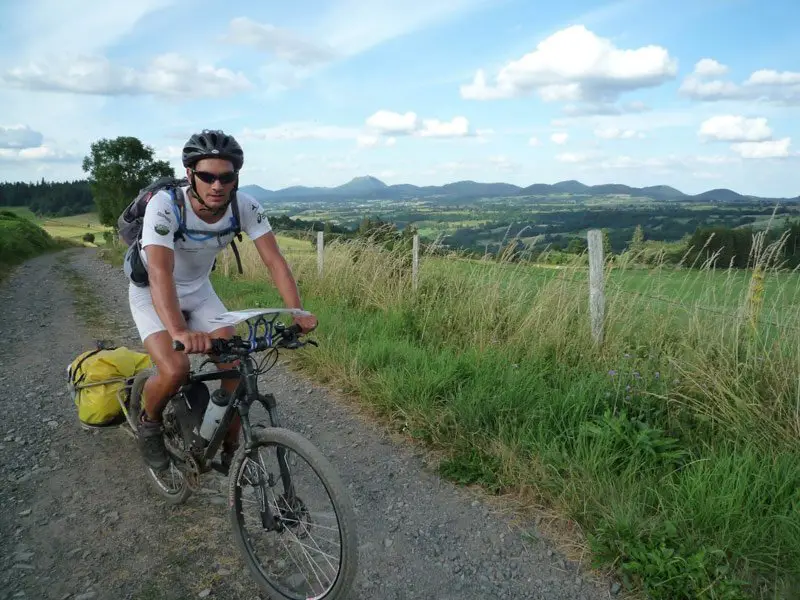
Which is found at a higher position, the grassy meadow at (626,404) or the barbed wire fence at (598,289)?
the barbed wire fence at (598,289)

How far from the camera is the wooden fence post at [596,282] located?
5.37m

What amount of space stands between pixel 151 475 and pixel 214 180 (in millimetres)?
2130

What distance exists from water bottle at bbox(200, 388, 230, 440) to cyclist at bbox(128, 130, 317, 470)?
0.11 meters

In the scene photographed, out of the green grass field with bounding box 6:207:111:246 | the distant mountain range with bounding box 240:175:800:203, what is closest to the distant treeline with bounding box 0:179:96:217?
the green grass field with bounding box 6:207:111:246

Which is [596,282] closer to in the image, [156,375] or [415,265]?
[415,265]

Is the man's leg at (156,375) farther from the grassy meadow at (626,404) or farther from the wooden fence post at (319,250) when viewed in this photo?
the wooden fence post at (319,250)

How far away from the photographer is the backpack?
305cm

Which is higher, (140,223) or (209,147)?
(209,147)

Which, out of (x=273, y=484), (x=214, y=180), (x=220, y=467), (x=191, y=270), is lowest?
(x=220, y=467)

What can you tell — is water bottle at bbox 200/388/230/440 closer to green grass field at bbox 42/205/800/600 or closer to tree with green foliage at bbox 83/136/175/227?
green grass field at bbox 42/205/800/600

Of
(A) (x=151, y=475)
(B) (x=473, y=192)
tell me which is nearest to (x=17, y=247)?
(A) (x=151, y=475)

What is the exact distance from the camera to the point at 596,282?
18.0ft

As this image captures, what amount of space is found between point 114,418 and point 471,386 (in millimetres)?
2748

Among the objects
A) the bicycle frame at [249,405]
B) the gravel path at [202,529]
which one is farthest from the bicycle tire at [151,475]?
the bicycle frame at [249,405]
